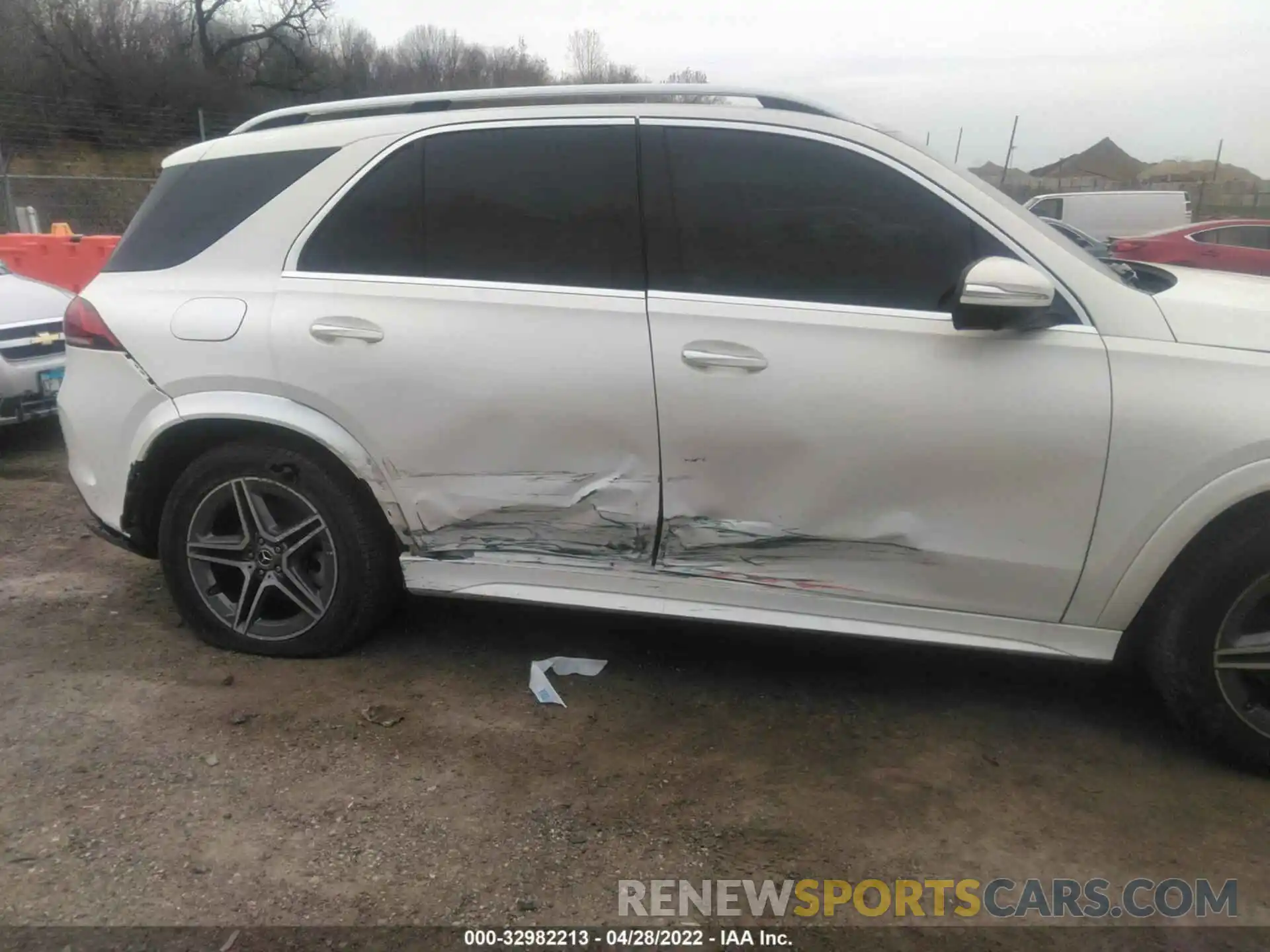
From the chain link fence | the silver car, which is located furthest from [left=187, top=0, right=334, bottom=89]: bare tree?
the silver car

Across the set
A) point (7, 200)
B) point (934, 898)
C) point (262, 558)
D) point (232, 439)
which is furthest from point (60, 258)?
point (934, 898)

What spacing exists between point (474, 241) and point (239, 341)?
2.77ft

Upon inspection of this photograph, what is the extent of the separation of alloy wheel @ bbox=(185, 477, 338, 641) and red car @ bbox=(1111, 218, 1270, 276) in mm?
13089

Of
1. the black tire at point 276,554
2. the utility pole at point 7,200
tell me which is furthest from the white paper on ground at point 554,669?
the utility pole at point 7,200

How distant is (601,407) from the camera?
2.84 metres

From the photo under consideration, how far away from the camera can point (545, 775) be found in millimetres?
2715

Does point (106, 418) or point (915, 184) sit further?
point (106, 418)

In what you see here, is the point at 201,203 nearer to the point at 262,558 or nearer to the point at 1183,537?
the point at 262,558

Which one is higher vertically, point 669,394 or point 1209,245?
point 669,394

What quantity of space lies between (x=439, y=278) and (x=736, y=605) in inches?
55.6

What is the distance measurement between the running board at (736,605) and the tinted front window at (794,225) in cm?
92

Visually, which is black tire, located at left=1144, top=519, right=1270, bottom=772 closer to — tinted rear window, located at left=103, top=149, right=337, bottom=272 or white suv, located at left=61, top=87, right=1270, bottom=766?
white suv, located at left=61, top=87, right=1270, bottom=766

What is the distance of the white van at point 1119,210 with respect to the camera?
18.5 meters

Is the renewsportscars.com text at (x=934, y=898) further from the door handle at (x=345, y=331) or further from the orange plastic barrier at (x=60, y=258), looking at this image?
the orange plastic barrier at (x=60, y=258)
